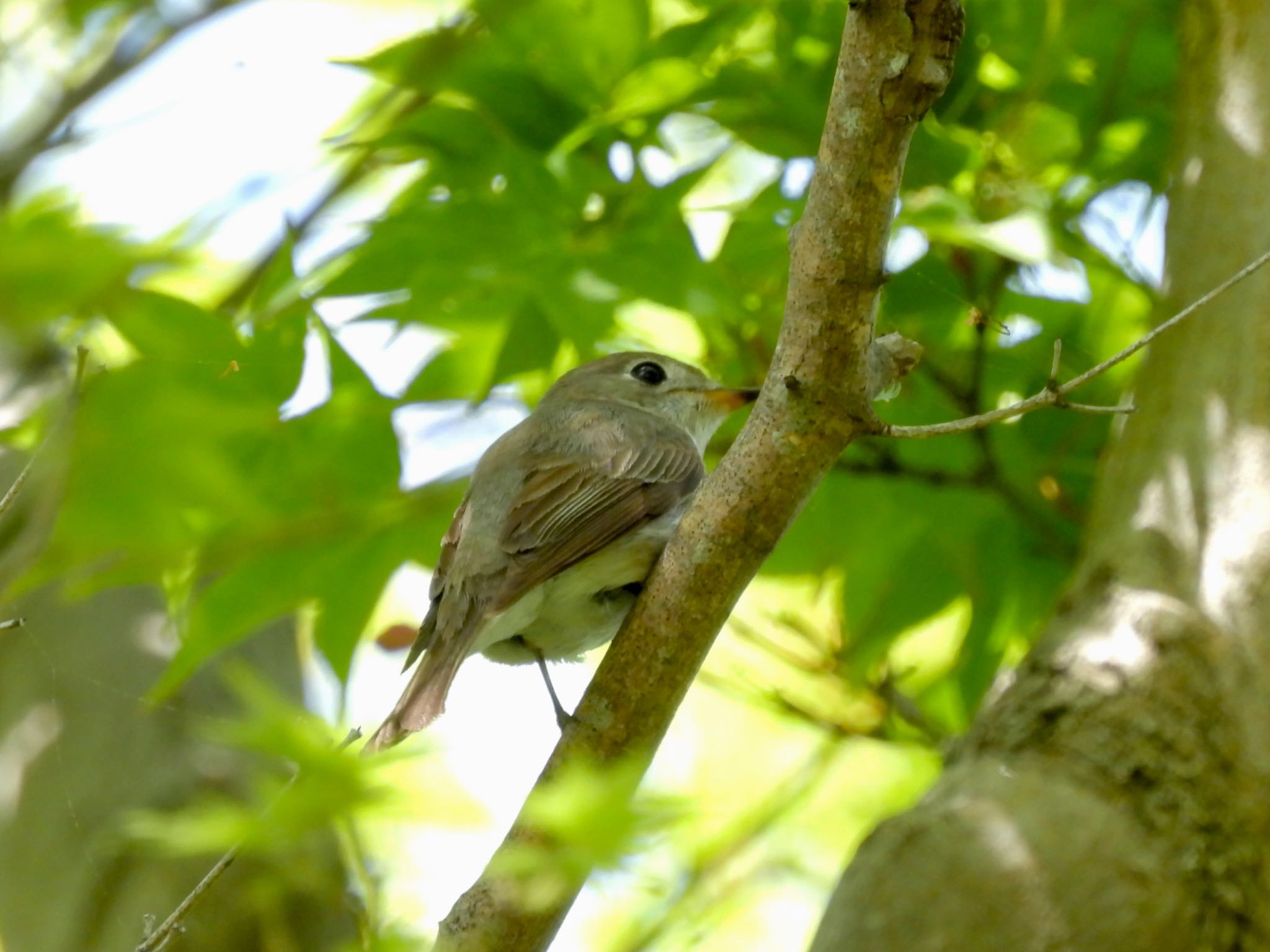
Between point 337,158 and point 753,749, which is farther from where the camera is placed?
point 753,749

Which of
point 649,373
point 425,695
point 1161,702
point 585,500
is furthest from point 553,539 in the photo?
point 1161,702

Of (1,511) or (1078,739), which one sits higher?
(1,511)

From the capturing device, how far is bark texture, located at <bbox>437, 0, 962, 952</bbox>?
240cm

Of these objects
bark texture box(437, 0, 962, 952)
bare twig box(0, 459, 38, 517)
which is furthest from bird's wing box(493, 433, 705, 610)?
bare twig box(0, 459, 38, 517)

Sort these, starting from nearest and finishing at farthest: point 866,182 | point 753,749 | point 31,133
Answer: point 866,182 < point 31,133 < point 753,749

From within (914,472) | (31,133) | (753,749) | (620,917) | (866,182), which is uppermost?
(866,182)

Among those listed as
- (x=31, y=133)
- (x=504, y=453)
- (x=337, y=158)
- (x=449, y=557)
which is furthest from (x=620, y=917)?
(x=337, y=158)

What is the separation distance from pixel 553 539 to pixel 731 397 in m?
0.86

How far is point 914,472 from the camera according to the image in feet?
13.6

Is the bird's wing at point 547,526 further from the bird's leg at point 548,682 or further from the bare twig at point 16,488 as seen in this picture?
the bare twig at point 16,488

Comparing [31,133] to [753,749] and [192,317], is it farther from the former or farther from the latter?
[753,749]

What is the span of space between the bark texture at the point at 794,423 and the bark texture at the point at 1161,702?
0.57m

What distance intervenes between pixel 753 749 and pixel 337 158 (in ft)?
9.51

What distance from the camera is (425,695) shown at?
11.1ft
